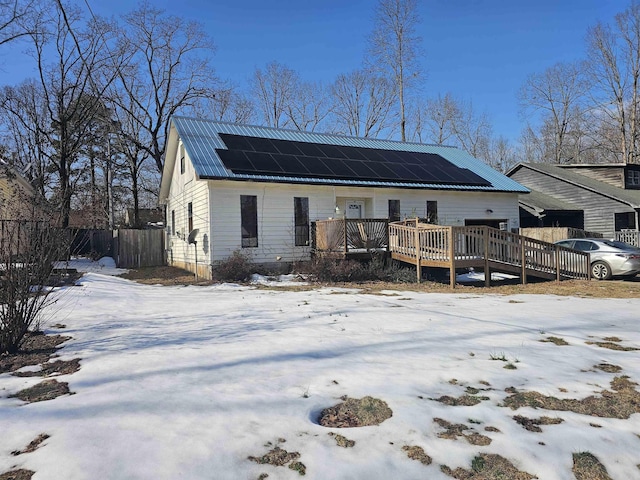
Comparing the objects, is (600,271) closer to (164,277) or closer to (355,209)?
(355,209)

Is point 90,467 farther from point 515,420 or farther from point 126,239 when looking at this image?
point 126,239

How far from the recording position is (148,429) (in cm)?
283

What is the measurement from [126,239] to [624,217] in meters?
28.3

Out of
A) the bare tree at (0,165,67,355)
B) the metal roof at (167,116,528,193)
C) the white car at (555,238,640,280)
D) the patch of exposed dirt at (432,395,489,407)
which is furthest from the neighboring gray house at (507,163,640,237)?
the bare tree at (0,165,67,355)

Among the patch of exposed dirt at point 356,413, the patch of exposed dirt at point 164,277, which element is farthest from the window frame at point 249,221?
the patch of exposed dirt at point 356,413

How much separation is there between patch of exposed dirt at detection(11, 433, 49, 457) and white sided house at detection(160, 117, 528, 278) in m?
10.9

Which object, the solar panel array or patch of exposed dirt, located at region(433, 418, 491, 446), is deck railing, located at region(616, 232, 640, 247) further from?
patch of exposed dirt, located at region(433, 418, 491, 446)

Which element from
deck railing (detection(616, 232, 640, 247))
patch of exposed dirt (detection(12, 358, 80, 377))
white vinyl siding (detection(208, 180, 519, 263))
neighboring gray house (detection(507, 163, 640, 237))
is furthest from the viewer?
neighboring gray house (detection(507, 163, 640, 237))

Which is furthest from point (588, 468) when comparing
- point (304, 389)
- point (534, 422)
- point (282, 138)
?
point (282, 138)

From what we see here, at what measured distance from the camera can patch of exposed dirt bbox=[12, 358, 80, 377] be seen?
4.02 metres

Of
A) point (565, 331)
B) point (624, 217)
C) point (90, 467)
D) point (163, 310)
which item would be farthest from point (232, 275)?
point (624, 217)

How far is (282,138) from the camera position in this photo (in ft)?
58.4

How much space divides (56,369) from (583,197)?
28.5 meters

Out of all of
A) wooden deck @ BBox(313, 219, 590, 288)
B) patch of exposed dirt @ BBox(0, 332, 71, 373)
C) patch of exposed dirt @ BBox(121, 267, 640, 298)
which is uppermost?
wooden deck @ BBox(313, 219, 590, 288)
